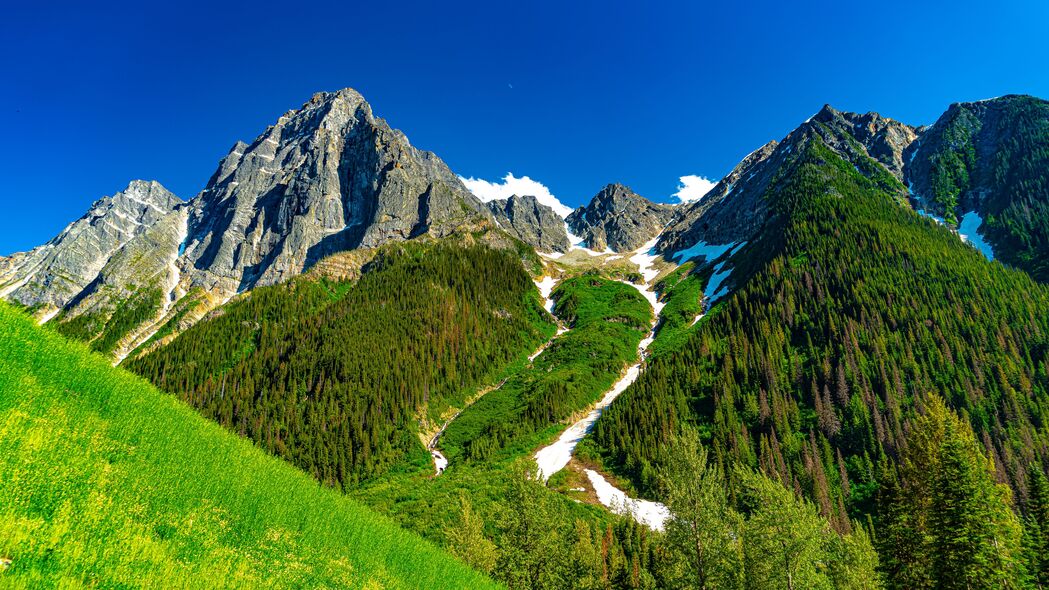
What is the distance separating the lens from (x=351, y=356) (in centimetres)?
12212

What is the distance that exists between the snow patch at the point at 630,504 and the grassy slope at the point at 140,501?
211 ft

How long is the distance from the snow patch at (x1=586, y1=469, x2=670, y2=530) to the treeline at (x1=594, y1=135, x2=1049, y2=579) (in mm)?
3687

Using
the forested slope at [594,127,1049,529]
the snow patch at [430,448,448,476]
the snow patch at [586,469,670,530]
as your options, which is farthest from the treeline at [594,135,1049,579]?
the snow patch at [430,448,448,476]

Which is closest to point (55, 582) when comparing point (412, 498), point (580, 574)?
point (580, 574)

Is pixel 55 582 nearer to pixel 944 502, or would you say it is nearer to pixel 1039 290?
pixel 944 502

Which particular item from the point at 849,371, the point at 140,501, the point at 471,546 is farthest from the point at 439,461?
the point at 849,371

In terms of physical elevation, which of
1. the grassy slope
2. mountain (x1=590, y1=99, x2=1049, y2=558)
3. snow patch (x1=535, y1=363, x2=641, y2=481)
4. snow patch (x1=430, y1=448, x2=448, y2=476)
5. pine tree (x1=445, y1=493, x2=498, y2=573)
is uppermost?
mountain (x1=590, y1=99, x2=1049, y2=558)

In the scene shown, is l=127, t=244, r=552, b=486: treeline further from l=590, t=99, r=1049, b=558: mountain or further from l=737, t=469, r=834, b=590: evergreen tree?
l=737, t=469, r=834, b=590: evergreen tree

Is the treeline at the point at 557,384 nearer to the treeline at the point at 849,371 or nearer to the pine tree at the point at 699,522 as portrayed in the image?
the treeline at the point at 849,371

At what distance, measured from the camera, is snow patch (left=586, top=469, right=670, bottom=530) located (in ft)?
231

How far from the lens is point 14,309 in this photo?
35.3 feet

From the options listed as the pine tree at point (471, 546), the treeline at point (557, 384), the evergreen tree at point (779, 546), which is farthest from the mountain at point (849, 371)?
the pine tree at point (471, 546)

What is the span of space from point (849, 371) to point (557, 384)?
69649 mm

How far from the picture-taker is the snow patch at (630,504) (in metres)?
70.3
